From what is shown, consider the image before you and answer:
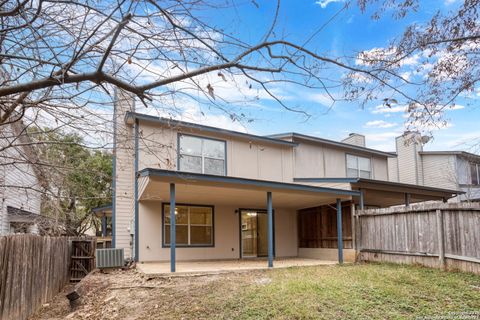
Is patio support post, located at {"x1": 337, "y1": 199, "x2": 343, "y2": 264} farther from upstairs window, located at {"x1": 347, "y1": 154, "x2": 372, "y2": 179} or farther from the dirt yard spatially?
upstairs window, located at {"x1": 347, "y1": 154, "x2": 372, "y2": 179}

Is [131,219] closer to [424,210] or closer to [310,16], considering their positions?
[424,210]

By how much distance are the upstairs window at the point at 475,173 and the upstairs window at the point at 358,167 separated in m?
8.97

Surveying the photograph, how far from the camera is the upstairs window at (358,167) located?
1829cm

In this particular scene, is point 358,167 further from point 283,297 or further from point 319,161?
point 283,297

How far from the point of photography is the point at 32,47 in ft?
13.8

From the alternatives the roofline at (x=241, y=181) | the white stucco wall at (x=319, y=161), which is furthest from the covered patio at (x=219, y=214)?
the white stucco wall at (x=319, y=161)

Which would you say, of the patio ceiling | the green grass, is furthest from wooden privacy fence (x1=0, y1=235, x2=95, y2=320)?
the patio ceiling

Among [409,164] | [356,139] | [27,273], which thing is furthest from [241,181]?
[409,164]

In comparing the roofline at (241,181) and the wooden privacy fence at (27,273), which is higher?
the roofline at (241,181)

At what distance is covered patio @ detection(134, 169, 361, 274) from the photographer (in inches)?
411

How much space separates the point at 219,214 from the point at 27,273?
795 cm

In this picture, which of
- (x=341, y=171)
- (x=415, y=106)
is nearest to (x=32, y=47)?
(x=415, y=106)

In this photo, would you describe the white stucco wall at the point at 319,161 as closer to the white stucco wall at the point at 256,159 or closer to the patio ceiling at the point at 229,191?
the white stucco wall at the point at 256,159

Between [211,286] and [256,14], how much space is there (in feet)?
18.7
